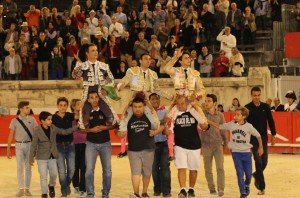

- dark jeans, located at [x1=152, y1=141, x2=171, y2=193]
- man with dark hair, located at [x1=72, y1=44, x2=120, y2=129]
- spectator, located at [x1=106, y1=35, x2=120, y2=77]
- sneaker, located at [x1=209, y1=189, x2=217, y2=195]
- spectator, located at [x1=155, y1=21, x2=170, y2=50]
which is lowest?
sneaker, located at [x1=209, y1=189, x2=217, y2=195]

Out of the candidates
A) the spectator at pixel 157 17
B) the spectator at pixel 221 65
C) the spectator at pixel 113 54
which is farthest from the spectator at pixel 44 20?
the spectator at pixel 221 65

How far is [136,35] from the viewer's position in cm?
3203

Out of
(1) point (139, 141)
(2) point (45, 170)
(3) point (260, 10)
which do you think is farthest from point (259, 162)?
(3) point (260, 10)

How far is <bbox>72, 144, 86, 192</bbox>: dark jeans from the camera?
1947 centimetres

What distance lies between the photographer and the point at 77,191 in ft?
64.6

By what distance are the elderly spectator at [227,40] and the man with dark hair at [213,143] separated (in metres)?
12.0

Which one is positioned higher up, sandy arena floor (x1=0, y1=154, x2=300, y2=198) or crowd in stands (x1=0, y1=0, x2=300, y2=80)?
crowd in stands (x1=0, y1=0, x2=300, y2=80)

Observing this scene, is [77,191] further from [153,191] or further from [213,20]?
[213,20]

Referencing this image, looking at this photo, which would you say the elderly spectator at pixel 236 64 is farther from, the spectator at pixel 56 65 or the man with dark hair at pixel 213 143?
the man with dark hair at pixel 213 143

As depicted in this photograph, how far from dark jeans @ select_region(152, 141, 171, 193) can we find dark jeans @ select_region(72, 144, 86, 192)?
1.27 meters

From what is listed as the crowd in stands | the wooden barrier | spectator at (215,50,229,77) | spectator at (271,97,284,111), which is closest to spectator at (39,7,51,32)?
the crowd in stands

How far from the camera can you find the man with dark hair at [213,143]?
19.4 metres

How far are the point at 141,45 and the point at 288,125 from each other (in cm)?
577

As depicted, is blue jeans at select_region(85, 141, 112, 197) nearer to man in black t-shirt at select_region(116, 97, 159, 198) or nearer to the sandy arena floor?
man in black t-shirt at select_region(116, 97, 159, 198)
